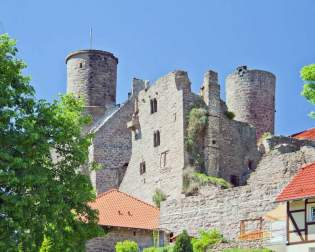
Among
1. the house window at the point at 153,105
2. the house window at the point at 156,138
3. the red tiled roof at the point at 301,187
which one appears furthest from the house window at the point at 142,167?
the red tiled roof at the point at 301,187

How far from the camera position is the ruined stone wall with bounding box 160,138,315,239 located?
46.2 m

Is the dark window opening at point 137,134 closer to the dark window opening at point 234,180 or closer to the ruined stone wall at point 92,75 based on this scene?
the dark window opening at point 234,180

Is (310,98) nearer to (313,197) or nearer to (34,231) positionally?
(313,197)

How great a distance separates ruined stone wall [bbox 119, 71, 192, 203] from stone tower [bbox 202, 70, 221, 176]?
124 centimetres

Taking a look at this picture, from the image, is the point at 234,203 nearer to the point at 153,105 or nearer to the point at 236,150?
the point at 236,150

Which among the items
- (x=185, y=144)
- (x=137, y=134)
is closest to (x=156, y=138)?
(x=137, y=134)

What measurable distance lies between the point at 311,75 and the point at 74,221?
11.1 meters

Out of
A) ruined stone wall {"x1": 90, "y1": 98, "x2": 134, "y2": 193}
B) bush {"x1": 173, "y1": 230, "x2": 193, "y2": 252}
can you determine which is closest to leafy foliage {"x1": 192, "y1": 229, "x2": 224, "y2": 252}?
bush {"x1": 173, "y1": 230, "x2": 193, "y2": 252}

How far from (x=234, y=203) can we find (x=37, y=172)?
1592 centimetres

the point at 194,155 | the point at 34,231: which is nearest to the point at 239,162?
the point at 194,155

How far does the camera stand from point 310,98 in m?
39.6

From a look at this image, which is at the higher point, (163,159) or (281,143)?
(281,143)

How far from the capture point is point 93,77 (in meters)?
70.2

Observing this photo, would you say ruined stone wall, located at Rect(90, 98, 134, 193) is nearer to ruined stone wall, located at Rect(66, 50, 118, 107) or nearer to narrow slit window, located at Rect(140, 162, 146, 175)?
narrow slit window, located at Rect(140, 162, 146, 175)
